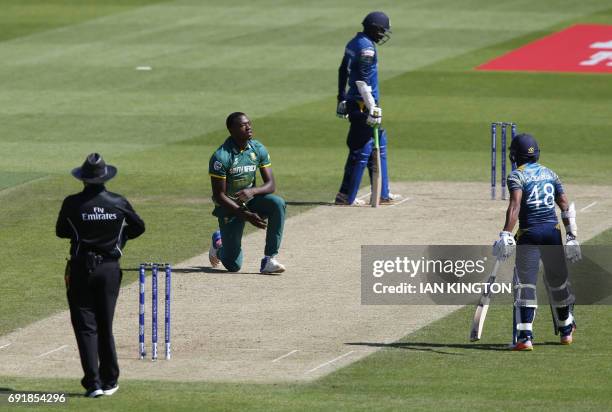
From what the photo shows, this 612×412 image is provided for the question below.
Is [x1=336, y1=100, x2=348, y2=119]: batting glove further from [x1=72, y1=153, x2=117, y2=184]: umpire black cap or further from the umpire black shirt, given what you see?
[x1=72, y1=153, x2=117, y2=184]: umpire black cap

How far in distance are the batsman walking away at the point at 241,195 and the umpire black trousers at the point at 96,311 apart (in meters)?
4.40

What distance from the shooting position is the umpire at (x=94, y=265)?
12.1 metres

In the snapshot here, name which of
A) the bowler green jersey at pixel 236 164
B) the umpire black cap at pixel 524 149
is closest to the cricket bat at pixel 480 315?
the umpire black cap at pixel 524 149

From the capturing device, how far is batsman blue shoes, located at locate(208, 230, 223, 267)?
671 inches

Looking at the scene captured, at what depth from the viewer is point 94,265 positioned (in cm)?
1210

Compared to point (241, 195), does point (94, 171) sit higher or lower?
higher

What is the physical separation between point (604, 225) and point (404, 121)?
30.8ft

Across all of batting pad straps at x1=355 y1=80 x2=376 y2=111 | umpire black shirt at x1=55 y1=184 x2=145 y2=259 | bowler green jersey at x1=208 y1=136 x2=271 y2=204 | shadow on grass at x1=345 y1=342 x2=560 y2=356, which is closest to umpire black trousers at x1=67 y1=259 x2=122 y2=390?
umpire black shirt at x1=55 y1=184 x2=145 y2=259

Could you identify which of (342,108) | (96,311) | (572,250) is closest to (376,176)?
(342,108)

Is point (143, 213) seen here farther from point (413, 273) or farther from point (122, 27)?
point (122, 27)

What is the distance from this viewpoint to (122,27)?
3912 centimetres

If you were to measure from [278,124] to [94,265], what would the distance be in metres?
16.0

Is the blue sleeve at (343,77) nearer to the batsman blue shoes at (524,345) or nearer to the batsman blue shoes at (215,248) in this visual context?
the batsman blue shoes at (215,248)

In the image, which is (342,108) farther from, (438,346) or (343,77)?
(438,346)
